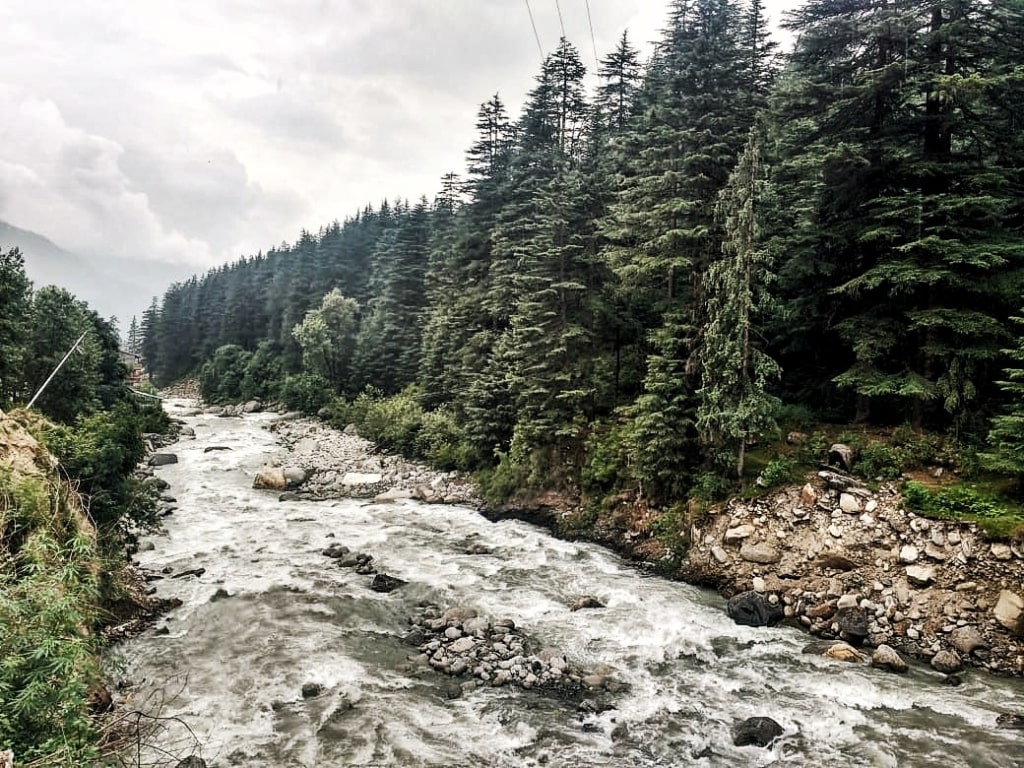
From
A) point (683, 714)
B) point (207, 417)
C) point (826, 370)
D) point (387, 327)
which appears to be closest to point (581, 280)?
point (826, 370)

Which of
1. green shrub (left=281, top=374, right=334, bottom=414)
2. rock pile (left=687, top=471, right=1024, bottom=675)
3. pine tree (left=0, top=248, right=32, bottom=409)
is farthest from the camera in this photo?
green shrub (left=281, top=374, right=334, bottom=414)

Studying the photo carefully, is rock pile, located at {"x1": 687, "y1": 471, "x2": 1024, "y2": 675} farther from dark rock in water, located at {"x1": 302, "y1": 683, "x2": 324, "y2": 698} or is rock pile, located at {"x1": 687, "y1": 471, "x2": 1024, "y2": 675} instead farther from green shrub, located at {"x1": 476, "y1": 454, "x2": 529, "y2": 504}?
dark rock in water, located at {"x1": 302, "y1": 683, "x2": 324, "y2": 698}

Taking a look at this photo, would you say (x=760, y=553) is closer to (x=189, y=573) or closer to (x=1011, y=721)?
(x=1011, y=721)

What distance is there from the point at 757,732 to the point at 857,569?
19.0 ft

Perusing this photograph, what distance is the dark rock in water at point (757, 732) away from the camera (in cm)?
903

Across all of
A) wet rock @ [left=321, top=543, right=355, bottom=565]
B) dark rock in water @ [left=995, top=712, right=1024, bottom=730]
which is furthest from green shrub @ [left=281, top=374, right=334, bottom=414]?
dark rock in water @ [left=995, top=712, right=1024, bottom=730]

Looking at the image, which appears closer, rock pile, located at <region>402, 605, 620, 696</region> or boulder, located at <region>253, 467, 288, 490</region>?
rock pile, located at <region>402, 605, 620, 696</region>

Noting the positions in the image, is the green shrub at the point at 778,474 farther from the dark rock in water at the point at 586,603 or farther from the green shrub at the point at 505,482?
the green shrub at the point at 505,482

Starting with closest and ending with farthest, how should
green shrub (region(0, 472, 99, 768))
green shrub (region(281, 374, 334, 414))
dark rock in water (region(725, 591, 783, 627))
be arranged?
green shrub (region(0, 472, 99, 768)) < dark rock in water (region(725, 591, 783, 627)) < green shrub (region(281, 374, 334, 414))

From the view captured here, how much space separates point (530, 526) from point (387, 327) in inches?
1122

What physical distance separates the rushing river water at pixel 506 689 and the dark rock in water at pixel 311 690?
119 mm

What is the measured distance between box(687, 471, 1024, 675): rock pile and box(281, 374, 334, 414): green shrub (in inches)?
1609

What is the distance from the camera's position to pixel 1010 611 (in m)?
10.8

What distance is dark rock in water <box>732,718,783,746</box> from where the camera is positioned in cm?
903
